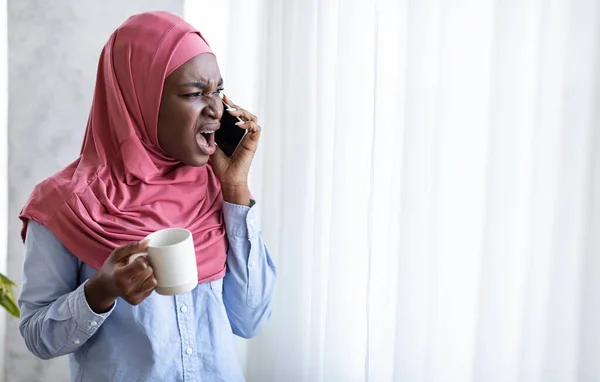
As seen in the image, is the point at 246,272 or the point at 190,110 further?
the point at 246,272

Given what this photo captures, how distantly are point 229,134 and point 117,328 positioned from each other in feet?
1.58

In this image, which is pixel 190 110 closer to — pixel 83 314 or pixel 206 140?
pixel 206 140

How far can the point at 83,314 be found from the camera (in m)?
1.16

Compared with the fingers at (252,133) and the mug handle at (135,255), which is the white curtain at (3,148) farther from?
the mug handle at (135,255)

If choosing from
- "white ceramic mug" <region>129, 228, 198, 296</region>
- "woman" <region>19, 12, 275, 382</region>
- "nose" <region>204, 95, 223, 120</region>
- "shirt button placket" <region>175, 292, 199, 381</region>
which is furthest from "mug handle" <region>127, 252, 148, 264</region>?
"nose" <region>204, 95, 223, 120</region>

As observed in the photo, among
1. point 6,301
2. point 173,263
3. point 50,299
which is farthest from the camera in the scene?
point 6,301

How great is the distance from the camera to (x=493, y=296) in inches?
51.5

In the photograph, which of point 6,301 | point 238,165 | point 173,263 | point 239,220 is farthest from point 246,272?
point 6,301

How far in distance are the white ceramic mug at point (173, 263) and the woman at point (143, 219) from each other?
5.0 inches

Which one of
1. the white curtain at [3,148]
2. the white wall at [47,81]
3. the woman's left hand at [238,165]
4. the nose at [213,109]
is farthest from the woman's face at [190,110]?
the white curtain at [3,148]

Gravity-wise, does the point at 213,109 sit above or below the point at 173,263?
above

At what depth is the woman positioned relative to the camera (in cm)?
125

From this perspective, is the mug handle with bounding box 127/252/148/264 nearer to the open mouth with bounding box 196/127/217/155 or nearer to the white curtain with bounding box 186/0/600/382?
the open mouth with bounding box 196/127/217/155

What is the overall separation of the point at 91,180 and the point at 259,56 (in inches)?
32.2
